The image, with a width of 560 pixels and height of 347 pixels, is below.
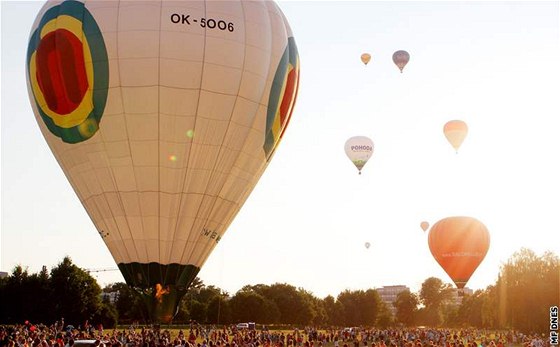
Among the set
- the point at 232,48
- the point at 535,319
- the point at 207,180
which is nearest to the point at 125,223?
the point at 207,180

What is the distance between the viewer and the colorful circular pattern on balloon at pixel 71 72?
20.3 meters

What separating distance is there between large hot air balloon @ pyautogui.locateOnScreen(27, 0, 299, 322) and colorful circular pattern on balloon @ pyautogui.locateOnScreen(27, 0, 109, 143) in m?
0.04

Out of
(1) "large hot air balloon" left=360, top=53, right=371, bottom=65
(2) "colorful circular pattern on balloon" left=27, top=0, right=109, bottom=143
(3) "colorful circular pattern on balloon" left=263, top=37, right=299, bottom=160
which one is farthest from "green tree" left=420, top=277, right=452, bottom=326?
(2) "colorful circular pattern on balloon" left=27, top=0, right=109, bottom=143

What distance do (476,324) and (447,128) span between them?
8029 centimetres

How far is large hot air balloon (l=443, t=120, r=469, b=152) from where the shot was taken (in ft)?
124

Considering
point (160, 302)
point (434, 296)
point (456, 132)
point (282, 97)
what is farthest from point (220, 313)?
point (160, 302)

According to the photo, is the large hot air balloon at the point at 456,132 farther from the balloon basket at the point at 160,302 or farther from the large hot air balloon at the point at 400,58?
the balloon basket at the point at 160,302

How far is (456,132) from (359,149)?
7.83 meters

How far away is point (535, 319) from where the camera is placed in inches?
2188

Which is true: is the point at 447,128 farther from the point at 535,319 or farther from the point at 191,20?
the point at 535,319

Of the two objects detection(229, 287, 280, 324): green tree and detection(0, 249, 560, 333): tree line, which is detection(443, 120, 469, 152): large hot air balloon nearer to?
detection(0, 249, 560, 333): tree line

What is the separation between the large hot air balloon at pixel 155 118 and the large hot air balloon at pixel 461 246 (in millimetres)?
18946

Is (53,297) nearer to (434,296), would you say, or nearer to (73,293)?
(73,293)

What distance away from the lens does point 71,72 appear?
20609 mm
